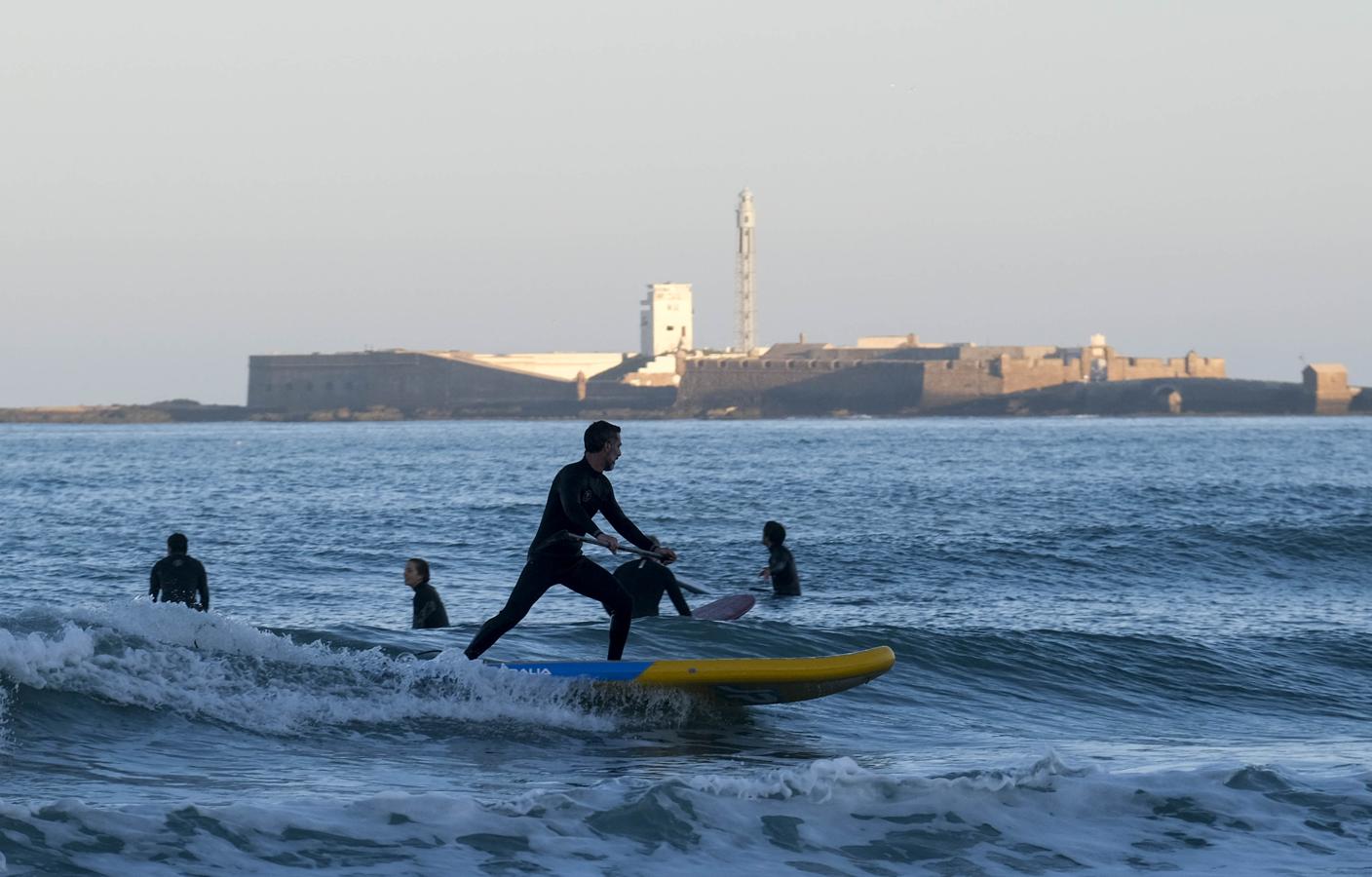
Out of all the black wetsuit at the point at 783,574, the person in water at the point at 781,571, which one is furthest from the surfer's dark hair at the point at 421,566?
the black wetsuit at the point at 783,574

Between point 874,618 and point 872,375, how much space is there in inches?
4546

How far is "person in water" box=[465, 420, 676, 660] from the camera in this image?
8.21 meters

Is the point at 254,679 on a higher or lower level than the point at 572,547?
lower

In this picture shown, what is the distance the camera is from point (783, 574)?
15930 mm

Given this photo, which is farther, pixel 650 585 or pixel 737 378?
pixel 737 378

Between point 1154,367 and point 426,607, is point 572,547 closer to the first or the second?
point 426,607

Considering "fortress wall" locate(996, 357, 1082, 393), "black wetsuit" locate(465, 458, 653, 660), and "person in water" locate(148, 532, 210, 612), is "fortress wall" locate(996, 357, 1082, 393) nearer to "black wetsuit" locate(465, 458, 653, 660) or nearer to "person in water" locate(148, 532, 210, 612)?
"person in water" locate(148, 532, 210, 612)

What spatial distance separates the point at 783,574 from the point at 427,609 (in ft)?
15.5

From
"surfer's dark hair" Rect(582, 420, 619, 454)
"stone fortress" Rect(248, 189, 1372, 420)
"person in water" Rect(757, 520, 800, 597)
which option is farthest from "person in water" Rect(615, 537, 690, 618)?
"stone fortress" Rect(248, 189, 1372, 420)

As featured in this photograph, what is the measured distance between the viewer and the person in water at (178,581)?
11.6 meters

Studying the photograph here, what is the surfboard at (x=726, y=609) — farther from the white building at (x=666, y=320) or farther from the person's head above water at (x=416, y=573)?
the white building at (x=666, y=320)

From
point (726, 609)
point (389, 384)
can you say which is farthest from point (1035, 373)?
point (726, 609)

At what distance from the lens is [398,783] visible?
23.6 feet

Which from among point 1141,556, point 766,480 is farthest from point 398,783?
point 766,480
